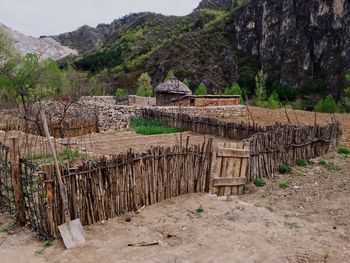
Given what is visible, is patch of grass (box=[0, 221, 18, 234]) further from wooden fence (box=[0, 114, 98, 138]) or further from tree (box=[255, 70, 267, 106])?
tree (box=[255, 70, 267, 106])

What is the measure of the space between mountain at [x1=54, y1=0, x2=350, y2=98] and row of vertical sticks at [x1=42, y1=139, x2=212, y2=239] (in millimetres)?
60933

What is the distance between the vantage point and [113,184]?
5.38 m

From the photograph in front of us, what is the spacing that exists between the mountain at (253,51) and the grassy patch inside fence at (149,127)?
51085 millimetres

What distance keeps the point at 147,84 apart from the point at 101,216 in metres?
43.2

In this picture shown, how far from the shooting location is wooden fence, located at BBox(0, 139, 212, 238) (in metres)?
4.94

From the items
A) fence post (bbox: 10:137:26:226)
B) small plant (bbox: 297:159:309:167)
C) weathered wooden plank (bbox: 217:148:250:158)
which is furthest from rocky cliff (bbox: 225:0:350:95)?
fence post (bbox: 10:137:26:226)

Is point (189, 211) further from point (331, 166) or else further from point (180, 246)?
point (331, 166)

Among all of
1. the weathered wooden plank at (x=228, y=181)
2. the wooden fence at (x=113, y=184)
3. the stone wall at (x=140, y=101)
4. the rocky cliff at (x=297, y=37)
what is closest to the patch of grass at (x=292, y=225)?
the weathered wooden plank at (x=228, y=181)

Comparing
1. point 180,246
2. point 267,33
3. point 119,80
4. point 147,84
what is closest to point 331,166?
point 180,246

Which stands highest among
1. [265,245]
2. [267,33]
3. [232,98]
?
[267,33]

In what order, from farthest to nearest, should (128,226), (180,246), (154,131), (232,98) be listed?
(232,98), (154,131), (128,226), (180,246)

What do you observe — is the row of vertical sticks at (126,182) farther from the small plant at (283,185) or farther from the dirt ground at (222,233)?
the small plant at (283,185)

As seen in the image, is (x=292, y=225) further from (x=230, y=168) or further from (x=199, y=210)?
(x=230, y=168)

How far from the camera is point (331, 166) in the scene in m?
8.19
